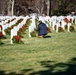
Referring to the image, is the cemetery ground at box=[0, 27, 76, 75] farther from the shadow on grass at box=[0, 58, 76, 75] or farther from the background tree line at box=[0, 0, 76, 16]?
the background tree line at box=[0, 0, 76, 16]

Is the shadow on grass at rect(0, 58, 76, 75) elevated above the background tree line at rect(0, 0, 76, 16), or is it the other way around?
the background tree line at rect(0, 0, 76, 16)

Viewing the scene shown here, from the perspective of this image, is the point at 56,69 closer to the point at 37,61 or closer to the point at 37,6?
the point at 37,61

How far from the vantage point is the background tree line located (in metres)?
62.2

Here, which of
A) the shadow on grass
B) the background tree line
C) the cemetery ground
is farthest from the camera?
the background tree line

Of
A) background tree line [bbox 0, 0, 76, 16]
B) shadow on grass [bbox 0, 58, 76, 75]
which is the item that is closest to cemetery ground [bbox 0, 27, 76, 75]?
shadow on grass [bbox 0, 58, 76, 75]

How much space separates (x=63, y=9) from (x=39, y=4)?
7649mm

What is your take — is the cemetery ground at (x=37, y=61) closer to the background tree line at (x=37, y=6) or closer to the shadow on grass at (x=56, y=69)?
the shadow on grass at (x=56, y=69)

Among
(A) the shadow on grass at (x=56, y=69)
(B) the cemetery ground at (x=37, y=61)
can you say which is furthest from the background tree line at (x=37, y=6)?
(A) the shadow on grass at (x=56, y=69)

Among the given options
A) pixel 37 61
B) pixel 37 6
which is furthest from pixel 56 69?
pixel 37 6

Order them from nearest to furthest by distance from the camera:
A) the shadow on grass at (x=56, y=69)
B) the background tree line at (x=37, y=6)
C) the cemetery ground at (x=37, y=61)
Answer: the shadow on grass at (x=56, y=69), the cemetery ground at (x=37, y=61), the background tree line at (x=37, y=6)

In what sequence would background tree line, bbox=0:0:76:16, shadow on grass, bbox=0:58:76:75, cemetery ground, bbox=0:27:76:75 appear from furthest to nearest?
background tree line, bbox=0:0:76:16 → cemetery ground, bbox=0:27:76:75 → shadow on grass, bbox=0:58:76:75

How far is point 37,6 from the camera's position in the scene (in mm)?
70312

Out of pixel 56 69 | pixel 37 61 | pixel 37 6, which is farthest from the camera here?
pixel 37 6

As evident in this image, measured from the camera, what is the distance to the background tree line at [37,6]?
62.2 metres
